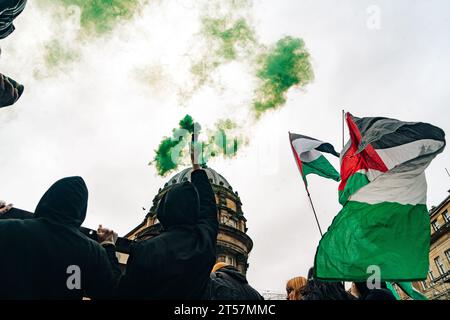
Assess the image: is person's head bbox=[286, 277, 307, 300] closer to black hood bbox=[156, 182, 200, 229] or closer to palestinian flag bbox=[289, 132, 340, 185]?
black hood bbox=[156, 182, 200, 229]

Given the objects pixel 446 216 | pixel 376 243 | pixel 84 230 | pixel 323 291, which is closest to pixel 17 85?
pixel 84 230

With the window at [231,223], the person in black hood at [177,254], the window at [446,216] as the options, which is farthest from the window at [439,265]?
the person in black hood at [177,254]

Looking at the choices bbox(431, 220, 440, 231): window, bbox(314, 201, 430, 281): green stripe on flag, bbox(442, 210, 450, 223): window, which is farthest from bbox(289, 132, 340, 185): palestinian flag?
bbox(431, 220, 440, 231): window

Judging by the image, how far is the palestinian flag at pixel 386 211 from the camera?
4586 millimetres

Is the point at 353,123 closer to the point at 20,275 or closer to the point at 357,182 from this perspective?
the point at 357,182

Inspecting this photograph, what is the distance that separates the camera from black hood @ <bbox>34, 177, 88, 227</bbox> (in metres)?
2.38

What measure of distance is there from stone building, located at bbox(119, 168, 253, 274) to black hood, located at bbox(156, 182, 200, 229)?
796 inches

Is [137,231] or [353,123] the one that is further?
[137,231]

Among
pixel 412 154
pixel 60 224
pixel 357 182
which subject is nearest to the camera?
pixel 60 224

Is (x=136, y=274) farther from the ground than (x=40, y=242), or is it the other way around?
(x=40, y=242)
